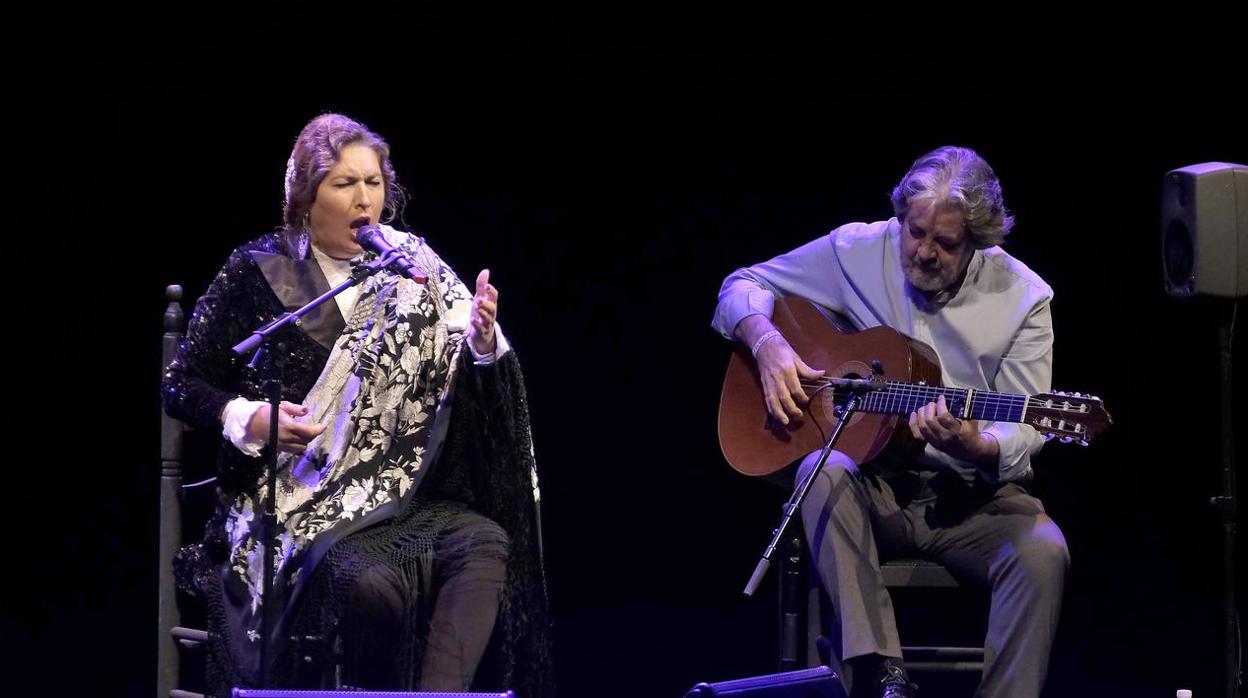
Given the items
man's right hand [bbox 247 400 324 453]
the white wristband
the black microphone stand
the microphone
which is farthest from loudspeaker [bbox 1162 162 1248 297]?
man's right hand [bbox 247 400 324 453]

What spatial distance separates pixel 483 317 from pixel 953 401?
1078mm

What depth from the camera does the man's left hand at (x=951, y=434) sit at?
10.9 ft

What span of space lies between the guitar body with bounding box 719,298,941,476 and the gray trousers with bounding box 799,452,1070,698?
0.10 meters

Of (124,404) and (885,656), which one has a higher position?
(124,404)

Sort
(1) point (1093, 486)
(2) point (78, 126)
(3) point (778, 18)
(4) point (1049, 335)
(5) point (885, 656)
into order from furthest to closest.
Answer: (1) point (1093, 486) → (3) point (778, 18) → (2) point (78, 126) → (4) point (1049, 335) → (5) point (885, 656)

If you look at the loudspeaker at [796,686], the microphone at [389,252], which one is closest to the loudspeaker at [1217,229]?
the loudspeaker at [796,686]

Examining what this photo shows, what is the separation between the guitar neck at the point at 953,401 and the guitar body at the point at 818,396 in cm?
5

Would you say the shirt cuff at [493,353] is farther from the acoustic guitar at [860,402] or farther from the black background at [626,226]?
the black background at [626,226]

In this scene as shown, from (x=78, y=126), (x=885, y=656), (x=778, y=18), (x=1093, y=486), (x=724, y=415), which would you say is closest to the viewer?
(x=885, y=656)

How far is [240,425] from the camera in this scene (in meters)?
3.21

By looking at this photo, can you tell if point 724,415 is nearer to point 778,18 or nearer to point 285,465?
point 285,465

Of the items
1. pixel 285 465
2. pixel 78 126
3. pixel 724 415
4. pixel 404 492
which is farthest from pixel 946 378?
pixel 78 126

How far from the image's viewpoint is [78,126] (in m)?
4.40

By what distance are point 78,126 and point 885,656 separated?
111 inches
